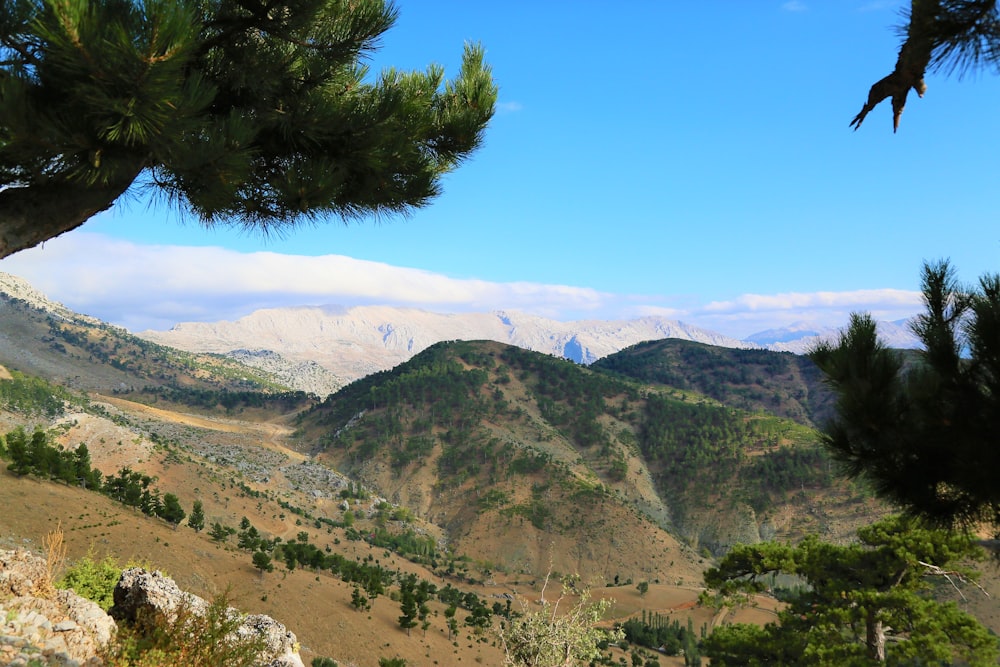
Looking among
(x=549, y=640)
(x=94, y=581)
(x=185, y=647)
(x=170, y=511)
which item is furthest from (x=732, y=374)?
(x=185, y=647)

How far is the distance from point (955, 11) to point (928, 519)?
3806mm

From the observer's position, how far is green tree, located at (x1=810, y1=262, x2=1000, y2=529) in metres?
4.14

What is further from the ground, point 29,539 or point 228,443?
point 29,539

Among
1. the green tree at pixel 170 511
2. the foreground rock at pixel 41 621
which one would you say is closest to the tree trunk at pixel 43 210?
the foreground rock at pixel 41 621

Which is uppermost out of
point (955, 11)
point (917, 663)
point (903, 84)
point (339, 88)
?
point (339, 88)

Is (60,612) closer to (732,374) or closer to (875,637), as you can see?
(875,637)

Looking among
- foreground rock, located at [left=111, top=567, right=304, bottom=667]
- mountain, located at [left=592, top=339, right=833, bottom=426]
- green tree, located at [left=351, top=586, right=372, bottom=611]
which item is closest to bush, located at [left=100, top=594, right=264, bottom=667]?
foreground rock, located at [left=111, top=567, right=304, bottom=667]

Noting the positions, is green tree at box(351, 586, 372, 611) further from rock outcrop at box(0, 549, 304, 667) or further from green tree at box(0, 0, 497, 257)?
green tree at box(0, 0, 497, 257)

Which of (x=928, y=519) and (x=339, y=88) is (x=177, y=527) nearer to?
(x=339, y=88)

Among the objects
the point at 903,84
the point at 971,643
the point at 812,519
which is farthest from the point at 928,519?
Answer: the point at 812,519

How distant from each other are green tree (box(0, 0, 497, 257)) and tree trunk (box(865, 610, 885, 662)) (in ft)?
51.8

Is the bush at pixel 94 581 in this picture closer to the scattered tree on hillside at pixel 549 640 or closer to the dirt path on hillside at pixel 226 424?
the scattered tree on hillside at pixel 549 640

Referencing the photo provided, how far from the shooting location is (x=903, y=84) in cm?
384

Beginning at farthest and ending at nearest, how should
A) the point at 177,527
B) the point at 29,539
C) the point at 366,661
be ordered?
the point at 177,527
the point at 366,661
the point at 29,539
